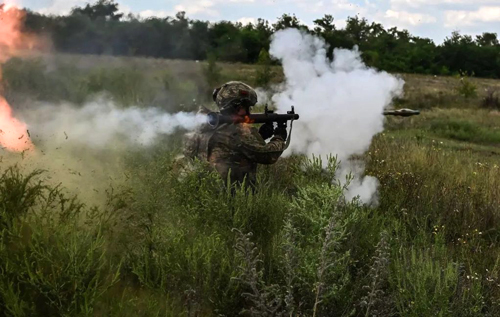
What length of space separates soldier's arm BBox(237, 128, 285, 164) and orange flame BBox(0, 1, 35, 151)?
230cm

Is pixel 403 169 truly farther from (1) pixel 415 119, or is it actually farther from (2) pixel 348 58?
(1) pixel 415 119

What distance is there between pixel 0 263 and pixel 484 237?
16.2 feet

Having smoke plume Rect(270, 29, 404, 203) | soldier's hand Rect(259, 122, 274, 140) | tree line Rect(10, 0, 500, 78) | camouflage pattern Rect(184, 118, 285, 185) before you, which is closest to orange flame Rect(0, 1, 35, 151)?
tree line Rect(10, 0, 500, 78)

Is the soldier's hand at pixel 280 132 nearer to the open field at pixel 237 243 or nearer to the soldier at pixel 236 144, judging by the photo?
the soldier at pixel 236 144

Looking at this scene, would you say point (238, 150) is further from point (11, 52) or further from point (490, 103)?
point (490, 103)

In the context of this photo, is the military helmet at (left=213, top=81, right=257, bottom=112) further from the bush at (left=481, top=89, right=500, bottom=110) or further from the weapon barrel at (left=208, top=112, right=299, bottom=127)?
the bush at (left=481, top=89, right=500, bottom=110)

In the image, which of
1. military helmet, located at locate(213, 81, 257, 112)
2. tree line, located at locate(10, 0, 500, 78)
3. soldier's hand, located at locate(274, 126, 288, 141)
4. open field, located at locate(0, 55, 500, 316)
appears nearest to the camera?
open field, located at locate(0, 55, 500, 316)

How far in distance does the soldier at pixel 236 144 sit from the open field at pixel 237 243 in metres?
0.27

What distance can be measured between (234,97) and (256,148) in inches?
23.4

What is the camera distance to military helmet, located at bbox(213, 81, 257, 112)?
5805mm

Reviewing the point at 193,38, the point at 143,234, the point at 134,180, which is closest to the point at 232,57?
the point at 193,38

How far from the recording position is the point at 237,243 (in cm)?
376

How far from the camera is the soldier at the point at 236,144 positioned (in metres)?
5.74

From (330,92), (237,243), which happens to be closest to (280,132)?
(330,92)
